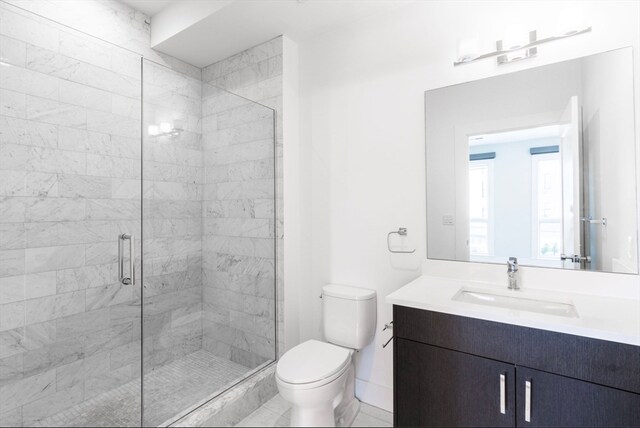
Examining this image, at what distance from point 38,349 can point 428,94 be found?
2.53 metres

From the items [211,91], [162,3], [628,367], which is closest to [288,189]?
[211,91]

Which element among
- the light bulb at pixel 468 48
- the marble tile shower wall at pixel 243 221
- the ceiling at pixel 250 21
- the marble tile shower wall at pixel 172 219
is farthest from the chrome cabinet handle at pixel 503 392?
the ceiling at pixel 250 21

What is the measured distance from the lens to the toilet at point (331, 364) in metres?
1.47

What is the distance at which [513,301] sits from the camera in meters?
1.47

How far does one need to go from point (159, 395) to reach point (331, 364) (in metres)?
0.88

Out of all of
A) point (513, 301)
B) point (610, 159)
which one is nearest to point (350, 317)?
point (513, 301)

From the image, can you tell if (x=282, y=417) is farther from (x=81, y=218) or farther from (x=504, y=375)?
(x=81, y=218)

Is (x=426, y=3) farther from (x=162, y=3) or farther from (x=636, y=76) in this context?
(x=162, y=3)

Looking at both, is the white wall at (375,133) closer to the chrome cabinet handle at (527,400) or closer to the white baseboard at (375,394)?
the white baseboard at (375,394)

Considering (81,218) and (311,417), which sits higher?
(81,218)

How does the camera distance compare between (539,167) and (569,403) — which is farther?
(539,167)

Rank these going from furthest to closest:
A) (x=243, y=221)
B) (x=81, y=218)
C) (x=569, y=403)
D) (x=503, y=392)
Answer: (x=243, y=221)
(x=81, y=218)
(x=503, y=392)
(x=569, y=403)

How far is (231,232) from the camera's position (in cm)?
209

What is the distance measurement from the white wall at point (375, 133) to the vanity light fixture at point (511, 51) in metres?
0.04
